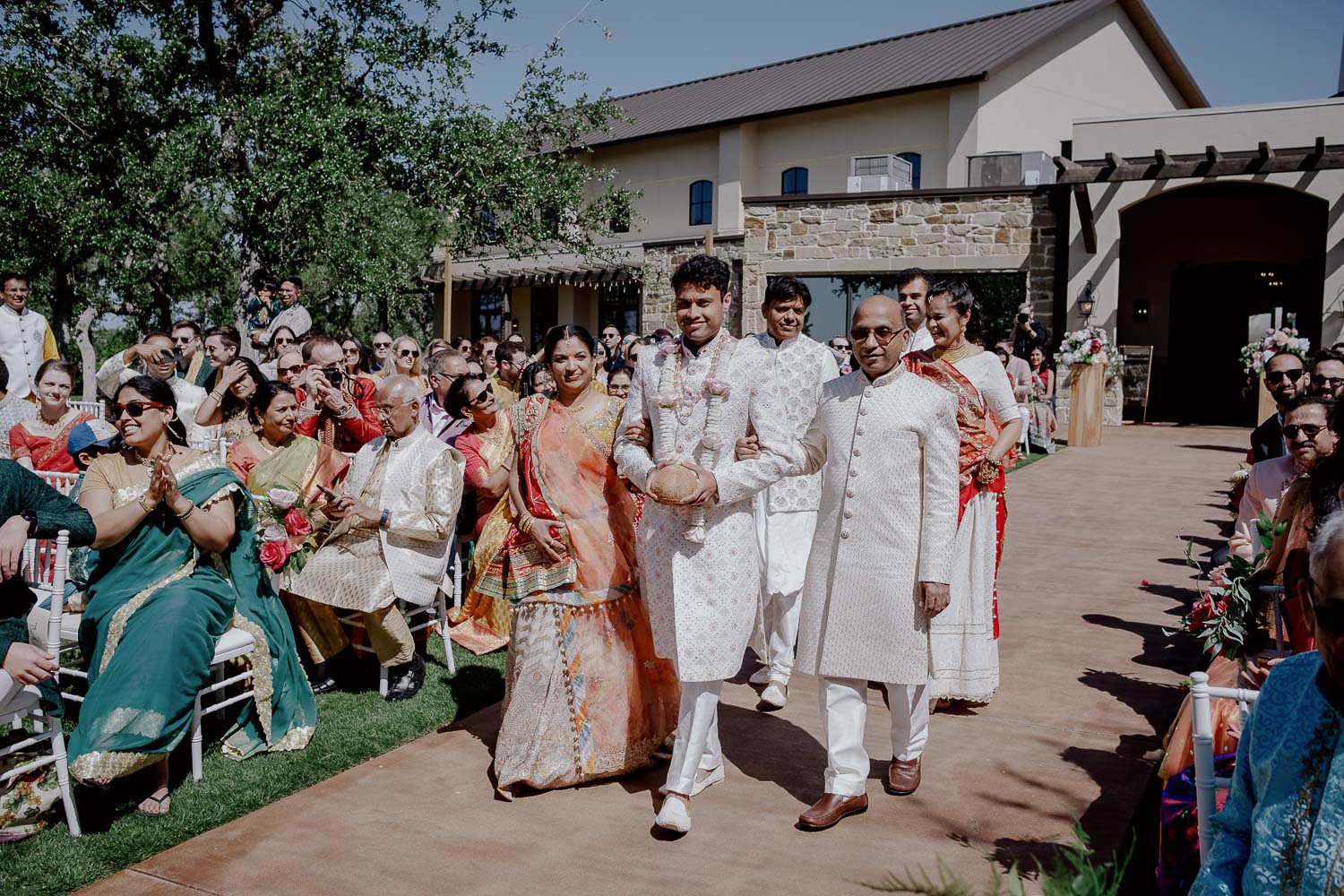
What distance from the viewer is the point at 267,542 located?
16.0ft

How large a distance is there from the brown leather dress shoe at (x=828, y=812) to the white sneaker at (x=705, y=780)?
41cm

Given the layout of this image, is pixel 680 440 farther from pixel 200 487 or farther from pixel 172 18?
pixel 172 18

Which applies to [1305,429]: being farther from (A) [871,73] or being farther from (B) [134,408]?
(A) [871,73]

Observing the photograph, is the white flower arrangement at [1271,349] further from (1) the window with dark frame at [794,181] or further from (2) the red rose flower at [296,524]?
(1) the window with dark frame at [794,181]

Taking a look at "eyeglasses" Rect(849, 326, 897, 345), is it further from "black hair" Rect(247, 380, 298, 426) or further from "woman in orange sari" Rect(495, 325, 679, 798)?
"black hair" Rect(247, 380, 298, 426)

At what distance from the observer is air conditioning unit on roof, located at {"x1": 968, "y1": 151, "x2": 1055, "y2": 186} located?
70.3 ft

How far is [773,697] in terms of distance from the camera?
5.27m

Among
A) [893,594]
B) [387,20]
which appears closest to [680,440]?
[893,594]

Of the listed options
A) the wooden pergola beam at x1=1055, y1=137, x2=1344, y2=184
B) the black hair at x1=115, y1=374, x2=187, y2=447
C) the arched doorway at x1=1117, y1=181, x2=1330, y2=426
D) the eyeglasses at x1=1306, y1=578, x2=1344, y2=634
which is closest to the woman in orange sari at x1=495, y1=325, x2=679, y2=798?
the black hair at x1=115, y1=374, x2=187, y2=447

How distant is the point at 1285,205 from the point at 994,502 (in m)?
20.3

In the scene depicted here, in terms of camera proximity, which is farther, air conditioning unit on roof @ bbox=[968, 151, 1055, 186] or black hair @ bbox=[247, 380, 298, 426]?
air conditioning unit on roof @ bbox=[968, 151, 1055, 186]

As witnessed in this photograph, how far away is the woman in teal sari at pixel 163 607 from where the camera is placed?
391 centimetres

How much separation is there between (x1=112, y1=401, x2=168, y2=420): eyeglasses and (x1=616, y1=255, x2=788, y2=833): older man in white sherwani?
190 cm

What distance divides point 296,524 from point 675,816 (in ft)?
7.82
